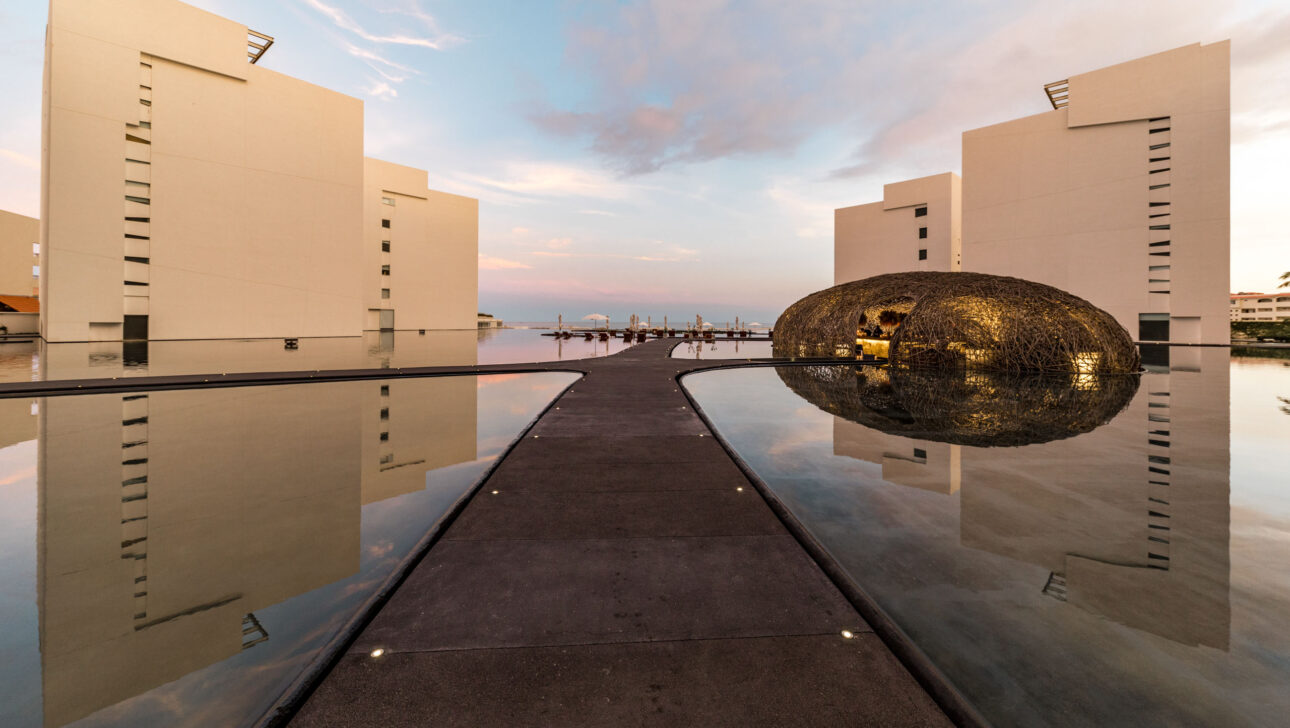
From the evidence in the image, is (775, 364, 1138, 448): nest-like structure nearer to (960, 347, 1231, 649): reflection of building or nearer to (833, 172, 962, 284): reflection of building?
(960, 347, 1231, 649): reflection of building

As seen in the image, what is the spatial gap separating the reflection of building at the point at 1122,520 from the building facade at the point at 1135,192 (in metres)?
33.7

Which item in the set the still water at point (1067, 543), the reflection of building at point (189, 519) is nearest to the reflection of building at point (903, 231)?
the still water at point (1067, 543)

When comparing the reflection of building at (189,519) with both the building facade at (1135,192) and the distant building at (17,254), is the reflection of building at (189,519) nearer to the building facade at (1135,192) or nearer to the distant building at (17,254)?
the building facade at (1135,192)

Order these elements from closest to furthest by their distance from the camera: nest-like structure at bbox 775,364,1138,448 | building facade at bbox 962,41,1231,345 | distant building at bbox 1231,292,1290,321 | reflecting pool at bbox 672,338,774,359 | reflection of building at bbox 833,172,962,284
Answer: nest-like structure at bbox 775,364,1138,448, reflecting pool at bbox 672,338,774,359, building facade at bbox 962,41,1231,345, reflection of building at bbox 833,172,962,284, distant building at bbox 1231,292,1290,321

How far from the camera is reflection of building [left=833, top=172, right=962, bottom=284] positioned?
44.5 m

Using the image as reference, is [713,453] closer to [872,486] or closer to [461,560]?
[872,486]

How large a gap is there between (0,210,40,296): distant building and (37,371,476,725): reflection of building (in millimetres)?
61591

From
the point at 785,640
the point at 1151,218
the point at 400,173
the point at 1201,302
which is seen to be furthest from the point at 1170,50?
the point at 400,173

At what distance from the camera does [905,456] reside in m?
5.94

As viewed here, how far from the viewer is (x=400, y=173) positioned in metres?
43.5

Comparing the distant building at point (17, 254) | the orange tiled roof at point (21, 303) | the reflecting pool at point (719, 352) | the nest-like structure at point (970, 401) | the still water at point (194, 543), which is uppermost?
the distant building at point (17, 254)

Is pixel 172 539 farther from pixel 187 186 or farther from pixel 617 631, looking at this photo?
pixel 187 186

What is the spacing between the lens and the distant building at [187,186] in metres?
23.9

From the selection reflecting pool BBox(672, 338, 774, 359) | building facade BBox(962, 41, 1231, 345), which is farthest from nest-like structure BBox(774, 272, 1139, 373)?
building facade BBox(962, 41, 1231, 345)
